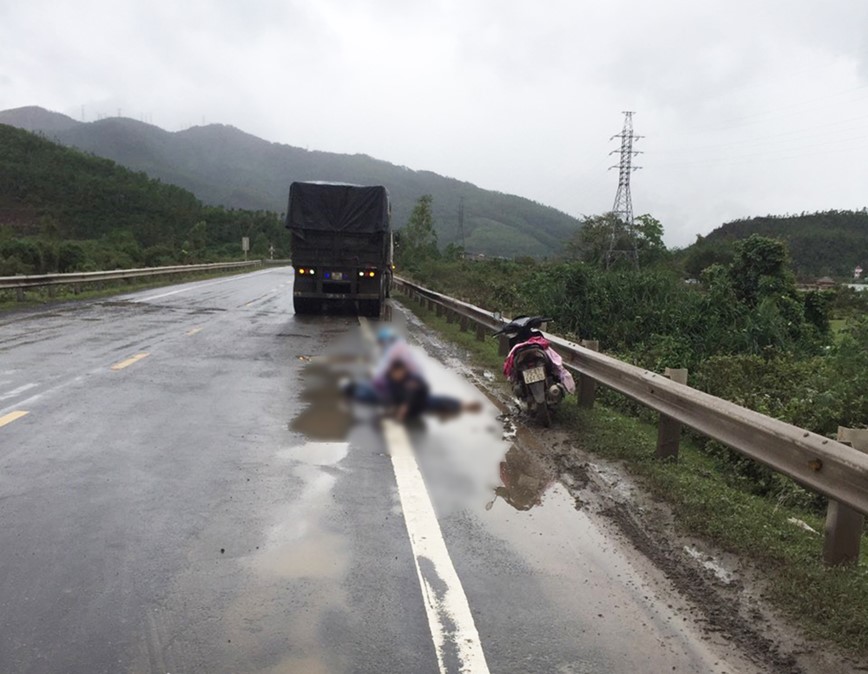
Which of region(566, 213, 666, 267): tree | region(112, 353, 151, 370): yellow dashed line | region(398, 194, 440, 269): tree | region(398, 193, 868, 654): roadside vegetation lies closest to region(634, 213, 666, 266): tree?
region(566, 213, 666, 267): tree

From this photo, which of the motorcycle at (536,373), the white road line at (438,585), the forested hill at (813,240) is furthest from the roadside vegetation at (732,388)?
the forested hill at (813,240)

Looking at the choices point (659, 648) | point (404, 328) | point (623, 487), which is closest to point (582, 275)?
point (404, 328)

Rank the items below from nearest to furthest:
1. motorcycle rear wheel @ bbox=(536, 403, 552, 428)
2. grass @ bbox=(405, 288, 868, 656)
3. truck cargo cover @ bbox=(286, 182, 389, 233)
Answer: grass @ bbox=(405, 288, 868, 656) → motorcycle rear wheel @ bbox=(536, 403, 552, 428) → truck cargo cover @ bbox=(286, 182, 389, 233)

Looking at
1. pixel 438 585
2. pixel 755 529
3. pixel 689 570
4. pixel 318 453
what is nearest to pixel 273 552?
pixel 438 585

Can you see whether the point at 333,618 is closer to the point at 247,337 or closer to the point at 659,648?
the point at 659,648

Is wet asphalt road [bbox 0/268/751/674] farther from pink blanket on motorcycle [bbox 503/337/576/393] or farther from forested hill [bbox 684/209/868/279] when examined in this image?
forested hill [bbox 684/209/868/279]

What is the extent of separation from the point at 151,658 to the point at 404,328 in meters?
14.6

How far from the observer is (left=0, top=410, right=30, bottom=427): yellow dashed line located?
21.5 feet

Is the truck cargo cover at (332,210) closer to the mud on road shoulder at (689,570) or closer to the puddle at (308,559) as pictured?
the mud on road shoulder at (689,570)

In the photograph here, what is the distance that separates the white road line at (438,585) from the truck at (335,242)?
45.5 feet

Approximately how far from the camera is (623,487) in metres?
5.57

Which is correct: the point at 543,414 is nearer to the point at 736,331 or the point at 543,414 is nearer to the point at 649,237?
the point at 736,331

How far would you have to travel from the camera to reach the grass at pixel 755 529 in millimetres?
3475

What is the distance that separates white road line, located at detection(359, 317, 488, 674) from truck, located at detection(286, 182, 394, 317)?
13883 mm
